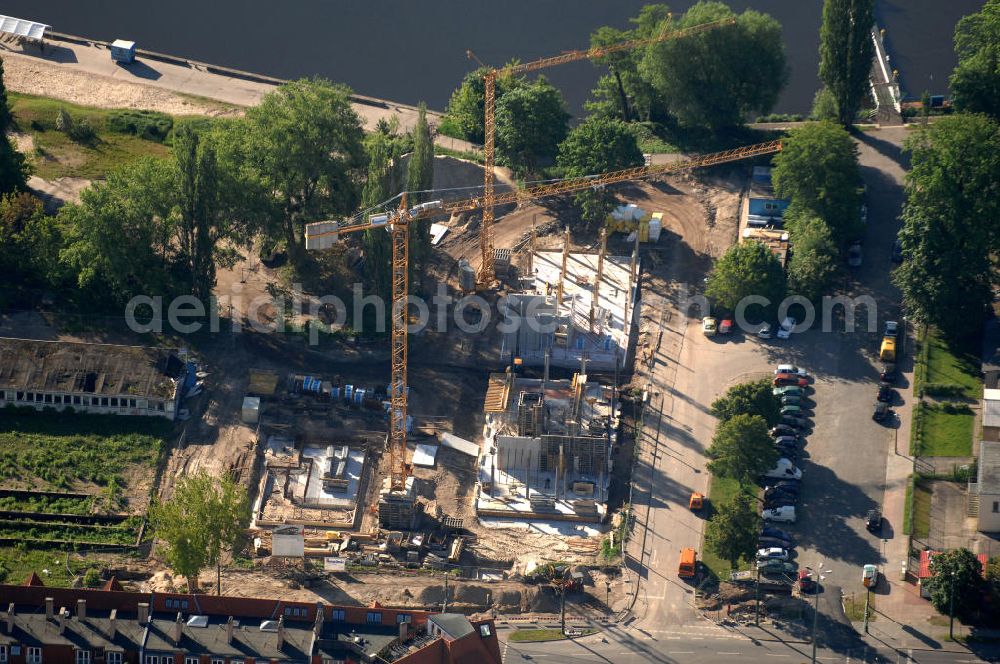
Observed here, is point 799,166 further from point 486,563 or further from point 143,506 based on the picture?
point 143,506

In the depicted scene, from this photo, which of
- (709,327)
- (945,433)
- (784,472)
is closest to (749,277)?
(709,327)

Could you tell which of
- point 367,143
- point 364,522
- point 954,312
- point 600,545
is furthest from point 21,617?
point 954,312

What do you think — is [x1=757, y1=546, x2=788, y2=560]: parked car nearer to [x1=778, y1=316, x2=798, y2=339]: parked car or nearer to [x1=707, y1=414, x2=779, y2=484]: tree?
[x1=707, y1=414, x2=779, y2=484]: tree

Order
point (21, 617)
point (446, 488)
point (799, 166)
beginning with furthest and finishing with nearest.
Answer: point (799, 166) < point (446, 488) < point (21, 617)

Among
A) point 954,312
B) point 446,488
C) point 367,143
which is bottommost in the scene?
point 446,488

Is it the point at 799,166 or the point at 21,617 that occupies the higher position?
the point at 799,166

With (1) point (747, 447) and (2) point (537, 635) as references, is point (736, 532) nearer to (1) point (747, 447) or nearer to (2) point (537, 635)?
(1) point (747, 447)

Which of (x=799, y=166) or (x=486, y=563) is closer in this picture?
(x=486, y=563)
